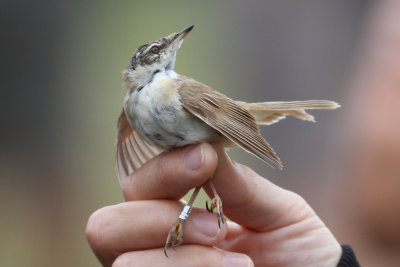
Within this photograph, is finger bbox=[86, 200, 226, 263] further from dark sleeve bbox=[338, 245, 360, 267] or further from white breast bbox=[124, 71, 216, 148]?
dark sleeve bbox=[338, 245, 360, 267]

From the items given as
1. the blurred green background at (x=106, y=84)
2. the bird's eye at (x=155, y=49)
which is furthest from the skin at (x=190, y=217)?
the blurred green background at (x=106, y=84)

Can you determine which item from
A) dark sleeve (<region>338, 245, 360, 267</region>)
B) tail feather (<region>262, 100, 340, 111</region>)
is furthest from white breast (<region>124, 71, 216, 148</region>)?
dark sleeve (<region>338, 245, 360, 267</region>)

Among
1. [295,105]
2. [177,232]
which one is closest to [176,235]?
[177,232]

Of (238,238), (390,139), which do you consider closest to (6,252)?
(238,238)

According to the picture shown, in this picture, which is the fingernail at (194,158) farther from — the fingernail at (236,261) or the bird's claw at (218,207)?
the fingernail at (236,261)

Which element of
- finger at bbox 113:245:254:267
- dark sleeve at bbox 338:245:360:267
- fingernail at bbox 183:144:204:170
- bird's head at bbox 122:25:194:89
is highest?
bird's head at bbox 122:25:194:89
